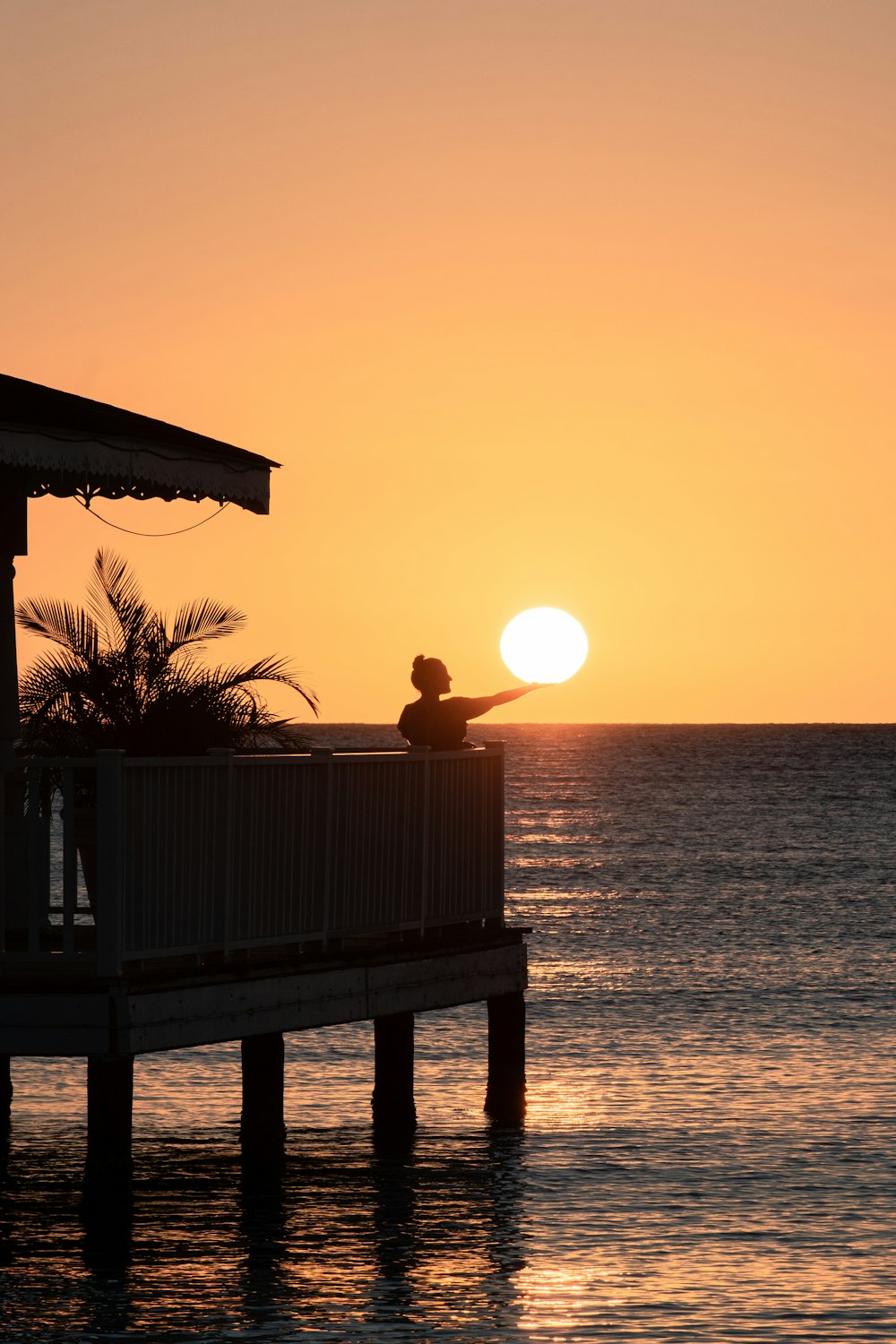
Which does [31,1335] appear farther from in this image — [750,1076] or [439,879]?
[750,1076]

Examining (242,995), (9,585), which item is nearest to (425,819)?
(242,995)

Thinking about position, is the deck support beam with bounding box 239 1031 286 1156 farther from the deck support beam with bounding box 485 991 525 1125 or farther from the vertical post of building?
the deck support beam with bounding box 485 991 525 1125

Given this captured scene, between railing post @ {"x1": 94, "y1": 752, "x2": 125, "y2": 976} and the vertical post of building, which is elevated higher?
the vertical post of building

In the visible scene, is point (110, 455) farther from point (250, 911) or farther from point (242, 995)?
point (242, 995)

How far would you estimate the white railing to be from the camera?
12.5 m

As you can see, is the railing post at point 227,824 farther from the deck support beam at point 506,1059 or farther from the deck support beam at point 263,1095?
the deck support beam at point 506,1059

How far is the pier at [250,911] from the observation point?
12531mm

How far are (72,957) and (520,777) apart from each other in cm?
14163

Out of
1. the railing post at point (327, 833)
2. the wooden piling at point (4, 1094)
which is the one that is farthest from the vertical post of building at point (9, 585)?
the wooden piling at point (4, 1094)

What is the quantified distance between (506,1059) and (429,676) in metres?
4.01

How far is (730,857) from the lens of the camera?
242 ft

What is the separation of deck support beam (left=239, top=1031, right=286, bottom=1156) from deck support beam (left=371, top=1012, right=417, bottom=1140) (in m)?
1.71

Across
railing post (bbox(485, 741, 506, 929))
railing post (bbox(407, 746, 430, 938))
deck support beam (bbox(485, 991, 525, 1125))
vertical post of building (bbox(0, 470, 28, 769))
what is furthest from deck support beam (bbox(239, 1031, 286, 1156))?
deck support beam (bbox(485, 991, 525, 1125))

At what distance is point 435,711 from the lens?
17266 millimetres
